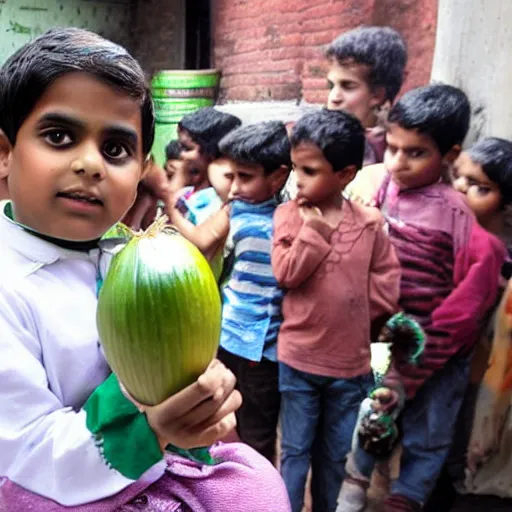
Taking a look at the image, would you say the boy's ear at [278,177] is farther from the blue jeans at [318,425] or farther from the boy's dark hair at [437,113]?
the blue jeans at [318,425]

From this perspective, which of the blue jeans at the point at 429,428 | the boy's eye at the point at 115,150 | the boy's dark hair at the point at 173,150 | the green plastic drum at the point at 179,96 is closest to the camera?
the boy's eye at the point at 115,150

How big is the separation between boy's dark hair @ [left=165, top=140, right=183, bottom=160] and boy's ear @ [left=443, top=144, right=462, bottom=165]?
1084mm

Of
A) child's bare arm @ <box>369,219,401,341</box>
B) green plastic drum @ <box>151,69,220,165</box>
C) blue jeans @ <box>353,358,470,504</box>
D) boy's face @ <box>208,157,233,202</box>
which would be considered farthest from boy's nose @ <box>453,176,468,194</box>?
green plastic drum @ <box>151,69,220,165</box>

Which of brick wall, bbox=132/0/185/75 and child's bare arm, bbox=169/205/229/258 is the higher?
brick wall, bbox=132/0/185/75


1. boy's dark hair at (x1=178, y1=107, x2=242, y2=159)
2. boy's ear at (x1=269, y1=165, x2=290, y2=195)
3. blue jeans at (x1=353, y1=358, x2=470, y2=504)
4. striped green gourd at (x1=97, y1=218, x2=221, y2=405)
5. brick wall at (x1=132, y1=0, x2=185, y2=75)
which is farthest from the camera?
brick wall at (x1=132, y1=0, x2=185, y2=75)

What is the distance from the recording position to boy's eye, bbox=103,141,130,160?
73 centimetres

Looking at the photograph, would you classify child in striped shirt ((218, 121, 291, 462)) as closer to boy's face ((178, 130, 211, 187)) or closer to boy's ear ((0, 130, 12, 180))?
boy's face ((178, 130, 211, 187))

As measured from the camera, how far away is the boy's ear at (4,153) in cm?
75

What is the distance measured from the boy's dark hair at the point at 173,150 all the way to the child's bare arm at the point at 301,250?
90 centimetres

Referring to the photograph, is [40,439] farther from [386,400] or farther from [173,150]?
[173,150]

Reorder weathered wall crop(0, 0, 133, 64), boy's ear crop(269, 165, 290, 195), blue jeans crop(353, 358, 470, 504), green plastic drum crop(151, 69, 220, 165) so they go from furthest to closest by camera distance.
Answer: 1. weathered wall crop(0, 0, 133, 64)
2. green plastic drum crop(151, 69, 220, 165)
3. boy's ear crop(269, 165, 290, 195)
4. blue jeans crop(353, 358, 470, 504)

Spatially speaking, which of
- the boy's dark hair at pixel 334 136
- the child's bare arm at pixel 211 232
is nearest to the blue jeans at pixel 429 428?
the boy's dark hair at pixel 334 136

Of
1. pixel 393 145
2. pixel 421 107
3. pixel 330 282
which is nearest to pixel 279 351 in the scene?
pixel 330 282

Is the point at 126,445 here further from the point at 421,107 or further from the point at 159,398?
the point at 421,107
